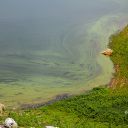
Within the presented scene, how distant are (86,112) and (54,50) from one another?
9.33 metres

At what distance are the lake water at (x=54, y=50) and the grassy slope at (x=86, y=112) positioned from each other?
1330 mm

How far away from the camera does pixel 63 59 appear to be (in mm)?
26531

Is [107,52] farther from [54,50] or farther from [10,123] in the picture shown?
[10,123]

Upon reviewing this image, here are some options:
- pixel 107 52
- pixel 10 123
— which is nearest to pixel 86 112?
pixel 10 123

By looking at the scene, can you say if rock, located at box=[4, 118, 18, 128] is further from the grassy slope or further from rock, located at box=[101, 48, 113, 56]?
rock, located at box=[101, 48, 113, 56]

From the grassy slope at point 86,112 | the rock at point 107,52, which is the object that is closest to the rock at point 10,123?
the grassy slope at point 86,112

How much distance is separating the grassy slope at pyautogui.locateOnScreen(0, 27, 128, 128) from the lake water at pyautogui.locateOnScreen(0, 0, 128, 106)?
4.36 ft

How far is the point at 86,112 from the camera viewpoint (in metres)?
19.1

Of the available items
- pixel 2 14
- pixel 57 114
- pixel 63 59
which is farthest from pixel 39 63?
pixel 2 14

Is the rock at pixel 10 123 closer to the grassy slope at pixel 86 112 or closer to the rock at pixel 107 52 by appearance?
the grassy slope at pixel 86 112

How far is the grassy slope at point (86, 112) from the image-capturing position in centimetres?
1741

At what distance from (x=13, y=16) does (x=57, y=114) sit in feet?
50.5

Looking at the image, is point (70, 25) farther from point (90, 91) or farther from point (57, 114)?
point (57, 114)

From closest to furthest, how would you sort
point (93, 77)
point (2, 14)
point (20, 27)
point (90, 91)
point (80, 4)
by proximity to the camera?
point (90, 91) → point (93, 77) → point (20, 27) → point (2, 14) → point (80, 4)
